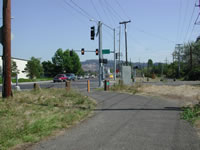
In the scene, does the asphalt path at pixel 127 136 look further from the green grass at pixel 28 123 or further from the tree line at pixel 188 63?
the tree line at pixel 188 63

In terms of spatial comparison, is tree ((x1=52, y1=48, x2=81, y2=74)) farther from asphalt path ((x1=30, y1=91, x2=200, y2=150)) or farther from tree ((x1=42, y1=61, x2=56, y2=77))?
asphalt path ((x1=30, y1=91, x2=200, y2=150))

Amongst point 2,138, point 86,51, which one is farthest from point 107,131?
point 86,51

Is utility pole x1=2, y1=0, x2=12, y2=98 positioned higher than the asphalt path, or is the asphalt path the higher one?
utility pole x1=2, y1=0, x2=12, y2=98

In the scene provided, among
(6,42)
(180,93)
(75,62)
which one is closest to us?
(6,42)

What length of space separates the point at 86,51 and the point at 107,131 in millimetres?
25619

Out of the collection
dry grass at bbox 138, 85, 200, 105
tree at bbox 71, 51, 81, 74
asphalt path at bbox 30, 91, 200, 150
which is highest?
tree at bbox 71, 51, 81, 74

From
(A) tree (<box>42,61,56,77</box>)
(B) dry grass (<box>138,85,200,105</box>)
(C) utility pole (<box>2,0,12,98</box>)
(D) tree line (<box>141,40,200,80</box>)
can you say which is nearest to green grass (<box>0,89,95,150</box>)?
(C) utility pole (<box>2,0,12,98</box>)

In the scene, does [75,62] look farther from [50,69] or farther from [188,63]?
[188,63]

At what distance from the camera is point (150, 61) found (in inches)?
7165

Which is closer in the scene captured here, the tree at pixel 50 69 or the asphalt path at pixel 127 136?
the asphalt path at pixel 127 136

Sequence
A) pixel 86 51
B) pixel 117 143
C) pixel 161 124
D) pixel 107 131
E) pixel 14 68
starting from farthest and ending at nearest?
1. pixel 14 68
2. pixel 86 51
3. pixel 161 124
4. pixel 107 131
5. pixel 117 143

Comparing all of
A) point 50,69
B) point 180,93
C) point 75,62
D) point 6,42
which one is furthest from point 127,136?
point 50,69

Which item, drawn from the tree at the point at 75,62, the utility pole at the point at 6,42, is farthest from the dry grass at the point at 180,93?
the tree at the point at 75,62

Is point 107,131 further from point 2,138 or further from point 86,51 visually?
point 86,51
